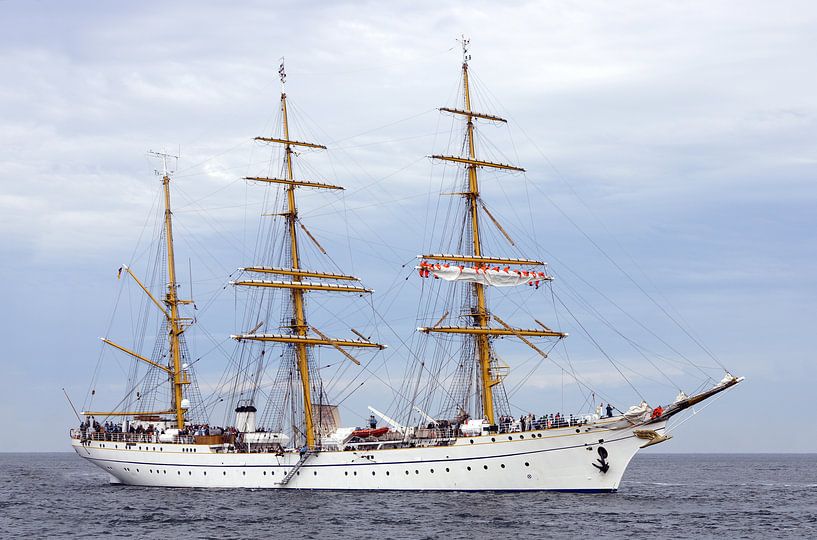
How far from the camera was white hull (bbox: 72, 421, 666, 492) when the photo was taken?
61.4m

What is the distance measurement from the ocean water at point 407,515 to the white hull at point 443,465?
1.02 metres

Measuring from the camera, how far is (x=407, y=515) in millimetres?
55875

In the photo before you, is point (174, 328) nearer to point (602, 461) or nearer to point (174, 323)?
point (174, 323)

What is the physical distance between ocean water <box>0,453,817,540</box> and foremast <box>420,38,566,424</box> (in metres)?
9.60

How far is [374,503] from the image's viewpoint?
62.2m

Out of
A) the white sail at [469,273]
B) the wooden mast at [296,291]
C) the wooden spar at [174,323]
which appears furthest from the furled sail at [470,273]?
the wooden spar at [174,323]

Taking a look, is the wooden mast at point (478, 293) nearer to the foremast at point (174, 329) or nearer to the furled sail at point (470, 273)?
the furled sail at point (470, 273)

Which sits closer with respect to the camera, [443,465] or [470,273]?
[443,465]

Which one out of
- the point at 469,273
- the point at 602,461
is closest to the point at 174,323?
the point at 469,273

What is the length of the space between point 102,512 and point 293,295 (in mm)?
22404

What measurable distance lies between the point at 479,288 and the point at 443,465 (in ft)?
46.0

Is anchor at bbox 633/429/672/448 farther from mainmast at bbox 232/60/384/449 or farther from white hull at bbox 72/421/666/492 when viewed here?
mainmast at bbox 232/60/384/449

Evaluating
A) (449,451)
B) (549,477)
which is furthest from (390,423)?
(549,477)

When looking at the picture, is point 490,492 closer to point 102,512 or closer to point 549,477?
point 549,477
